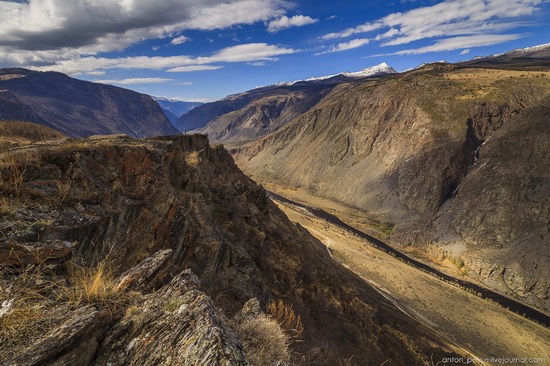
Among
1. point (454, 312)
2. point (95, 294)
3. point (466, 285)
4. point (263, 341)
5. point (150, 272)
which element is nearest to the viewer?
point (95, 294)

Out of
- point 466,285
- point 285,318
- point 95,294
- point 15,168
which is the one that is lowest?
point 466,285

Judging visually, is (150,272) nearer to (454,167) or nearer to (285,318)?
(285,318)

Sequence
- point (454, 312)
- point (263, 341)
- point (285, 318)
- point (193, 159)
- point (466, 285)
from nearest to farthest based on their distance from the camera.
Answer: point (263, 341) < point (285, 318) < point (193, 159) < point (454, 312) < point (466, 285)

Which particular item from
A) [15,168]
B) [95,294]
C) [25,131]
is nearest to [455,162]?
[25,131]

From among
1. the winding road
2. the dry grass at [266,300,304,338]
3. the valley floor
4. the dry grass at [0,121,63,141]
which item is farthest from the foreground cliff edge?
the winding road

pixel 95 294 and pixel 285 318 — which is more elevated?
pixel 95 294

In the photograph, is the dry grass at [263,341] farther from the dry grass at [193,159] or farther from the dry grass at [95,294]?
the dry grass at [193,159]
